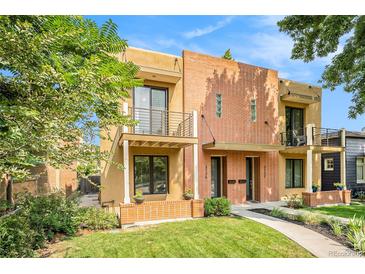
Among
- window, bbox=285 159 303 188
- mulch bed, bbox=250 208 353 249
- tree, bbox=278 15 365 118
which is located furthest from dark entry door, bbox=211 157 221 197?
tree, bbox=278 15 365 118

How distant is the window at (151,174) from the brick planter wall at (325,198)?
23.7 feet

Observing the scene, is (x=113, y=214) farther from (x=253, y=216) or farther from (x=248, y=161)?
(x=248, y=161)

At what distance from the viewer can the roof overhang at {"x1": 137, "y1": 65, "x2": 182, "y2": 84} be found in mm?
9481

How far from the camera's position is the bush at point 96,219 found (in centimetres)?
741

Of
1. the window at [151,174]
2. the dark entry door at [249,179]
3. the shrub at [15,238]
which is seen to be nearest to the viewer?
the shrub at [15,238]

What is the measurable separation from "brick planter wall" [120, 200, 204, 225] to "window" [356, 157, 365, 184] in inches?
544

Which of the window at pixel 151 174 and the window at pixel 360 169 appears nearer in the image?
the window at pixel 151 174

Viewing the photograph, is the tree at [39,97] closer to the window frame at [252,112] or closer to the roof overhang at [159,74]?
the roof overhang at [159,74]

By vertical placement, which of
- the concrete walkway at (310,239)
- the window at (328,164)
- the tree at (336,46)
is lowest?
the concrete walkway at (310,239)

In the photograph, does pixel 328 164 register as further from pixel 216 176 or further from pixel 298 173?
pixel 216 176

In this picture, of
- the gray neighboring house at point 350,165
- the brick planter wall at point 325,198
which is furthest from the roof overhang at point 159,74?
the gray neighboring house at point 350,165
